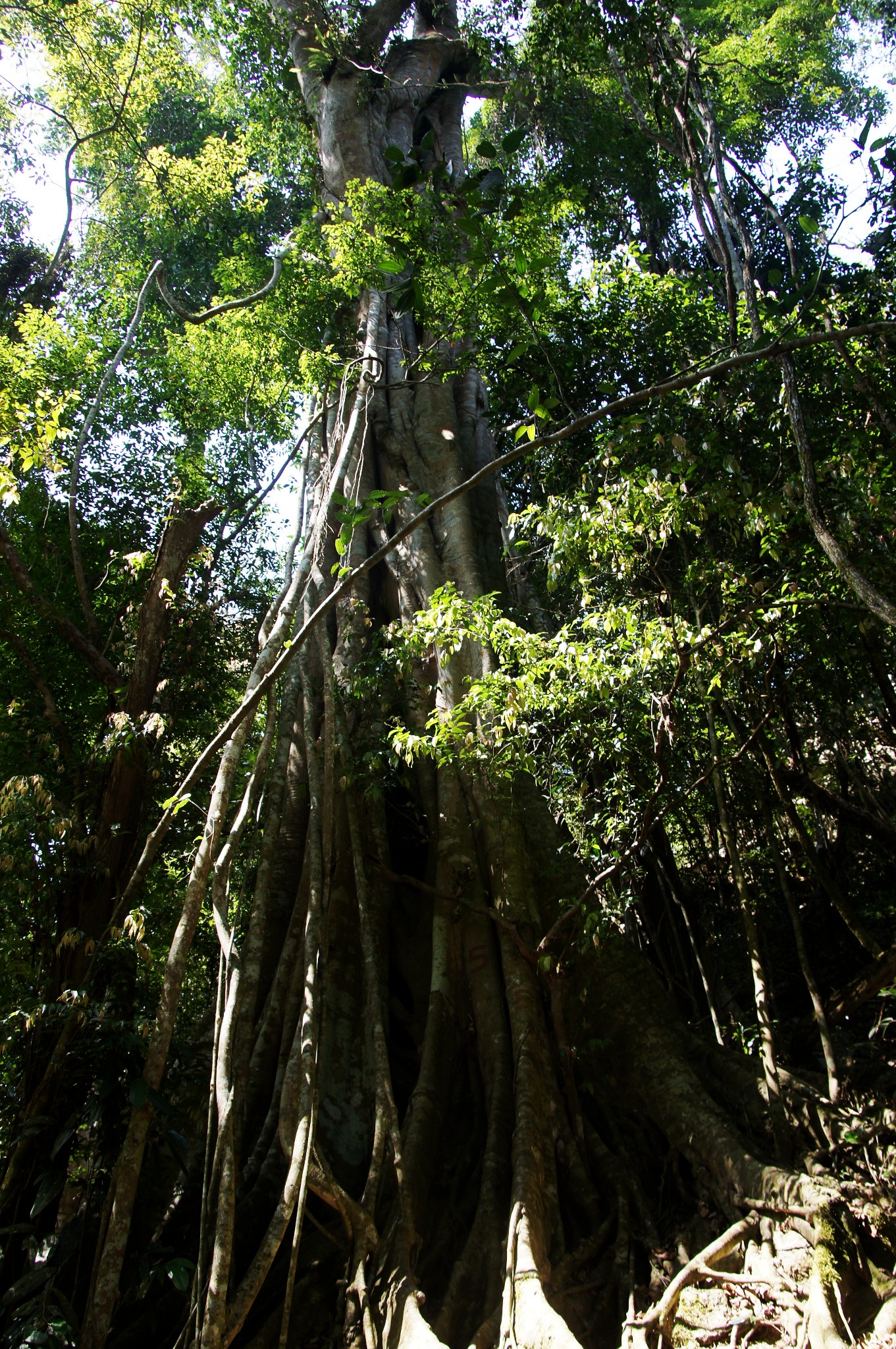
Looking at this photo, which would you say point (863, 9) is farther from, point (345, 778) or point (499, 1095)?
point (499, 1095)

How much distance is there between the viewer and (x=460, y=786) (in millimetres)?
4312

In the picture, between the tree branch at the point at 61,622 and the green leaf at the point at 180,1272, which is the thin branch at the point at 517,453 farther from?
the tree branch at the point at 61,622

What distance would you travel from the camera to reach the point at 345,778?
4.04 metres

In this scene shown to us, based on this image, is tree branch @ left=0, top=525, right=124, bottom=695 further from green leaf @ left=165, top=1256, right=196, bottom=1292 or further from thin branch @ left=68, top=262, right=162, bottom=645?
green leaf @ left=165, top=1256, right=196, bottom=1292

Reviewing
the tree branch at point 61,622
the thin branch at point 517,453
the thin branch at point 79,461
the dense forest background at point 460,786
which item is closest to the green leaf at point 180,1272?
the dense forest background at point 460,786

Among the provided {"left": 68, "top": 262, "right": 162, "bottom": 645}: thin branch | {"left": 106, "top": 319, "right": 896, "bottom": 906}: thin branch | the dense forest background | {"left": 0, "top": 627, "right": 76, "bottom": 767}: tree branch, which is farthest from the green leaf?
{"left": 68, "top": 262, "right": 162, "bottom": 645}: thin branch

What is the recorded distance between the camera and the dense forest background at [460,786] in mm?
2635

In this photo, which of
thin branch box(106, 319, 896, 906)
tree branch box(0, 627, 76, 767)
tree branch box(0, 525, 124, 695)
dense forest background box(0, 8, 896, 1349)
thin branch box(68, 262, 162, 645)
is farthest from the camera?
tree branch box(0, 627, 76, 767)

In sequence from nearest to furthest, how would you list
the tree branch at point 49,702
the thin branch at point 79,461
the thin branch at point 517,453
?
the thin branch at point 517,453 < the thin branch at point 79,461 < the tree branch at point 49,702

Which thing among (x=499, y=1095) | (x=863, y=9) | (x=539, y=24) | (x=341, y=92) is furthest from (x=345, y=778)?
(x=863, y=9)

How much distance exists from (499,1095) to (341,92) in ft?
28.7

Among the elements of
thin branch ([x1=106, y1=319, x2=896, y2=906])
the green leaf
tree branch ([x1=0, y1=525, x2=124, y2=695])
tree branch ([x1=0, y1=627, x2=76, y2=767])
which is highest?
tree branch ([x1=0, y1=525, x2=124, y2=695])

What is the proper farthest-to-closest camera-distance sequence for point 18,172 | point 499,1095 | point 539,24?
point 18,172 < point 539,24 < point 499,1095

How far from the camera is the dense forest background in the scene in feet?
8.64
